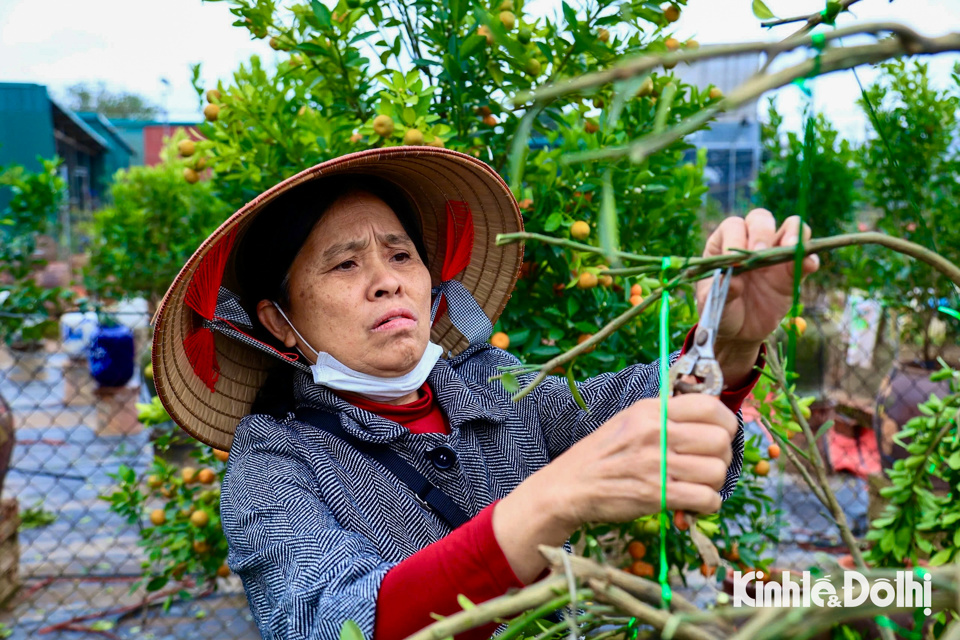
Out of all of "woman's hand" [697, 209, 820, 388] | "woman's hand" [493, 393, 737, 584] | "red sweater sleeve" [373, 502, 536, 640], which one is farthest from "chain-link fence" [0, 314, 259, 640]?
"woman's hand" [697, 209, 820, 388]

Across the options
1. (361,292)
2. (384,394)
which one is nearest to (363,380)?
(384,394)

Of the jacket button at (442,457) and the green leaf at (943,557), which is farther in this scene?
the jacket button at (442,457)

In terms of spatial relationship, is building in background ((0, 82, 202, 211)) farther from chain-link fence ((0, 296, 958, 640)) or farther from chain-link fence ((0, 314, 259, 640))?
chain-link fence ((0, 314, 259, 640))

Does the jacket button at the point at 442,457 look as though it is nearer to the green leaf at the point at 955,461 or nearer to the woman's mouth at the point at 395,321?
the woman's mouth at the point at 395,321

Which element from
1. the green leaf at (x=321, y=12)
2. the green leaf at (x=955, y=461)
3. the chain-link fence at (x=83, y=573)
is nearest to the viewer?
the green leaf at (x=955, y=461)

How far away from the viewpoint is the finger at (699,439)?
2.68 feet

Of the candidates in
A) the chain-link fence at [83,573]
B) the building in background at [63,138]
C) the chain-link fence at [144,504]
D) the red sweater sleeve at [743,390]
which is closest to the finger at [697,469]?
the red sweater sleeve at [743,390]

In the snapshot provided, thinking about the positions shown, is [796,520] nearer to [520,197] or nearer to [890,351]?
[890,351]

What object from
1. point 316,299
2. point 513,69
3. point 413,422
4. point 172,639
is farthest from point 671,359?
point 172,639

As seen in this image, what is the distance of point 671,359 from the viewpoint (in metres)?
1.56

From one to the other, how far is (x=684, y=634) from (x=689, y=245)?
2.00 m

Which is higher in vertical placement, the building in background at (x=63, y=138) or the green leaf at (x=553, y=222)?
the green leaf at (x=553, y=222)

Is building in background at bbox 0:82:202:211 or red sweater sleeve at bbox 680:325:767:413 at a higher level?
red sweater sleeve at bbox 680:325:767:413

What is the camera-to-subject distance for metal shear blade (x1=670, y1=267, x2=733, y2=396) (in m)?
0.84
